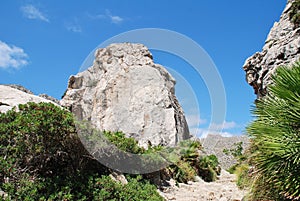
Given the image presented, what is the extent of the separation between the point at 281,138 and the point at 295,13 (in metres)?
6.36

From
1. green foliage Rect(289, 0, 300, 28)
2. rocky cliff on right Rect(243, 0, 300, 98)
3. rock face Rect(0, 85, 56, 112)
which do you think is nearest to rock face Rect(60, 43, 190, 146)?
rocky cliff on right Rect(243, 0, 300, 98)

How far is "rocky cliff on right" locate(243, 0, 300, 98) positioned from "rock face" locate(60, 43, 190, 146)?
19.4 feet

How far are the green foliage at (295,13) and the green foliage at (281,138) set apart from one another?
4.73 meters

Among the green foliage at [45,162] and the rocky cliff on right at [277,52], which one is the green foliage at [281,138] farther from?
the rocky cliff on right at [277,52]

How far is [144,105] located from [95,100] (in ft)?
13.3

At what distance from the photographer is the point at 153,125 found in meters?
14.8

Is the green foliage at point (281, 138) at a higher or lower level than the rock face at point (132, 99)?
lower

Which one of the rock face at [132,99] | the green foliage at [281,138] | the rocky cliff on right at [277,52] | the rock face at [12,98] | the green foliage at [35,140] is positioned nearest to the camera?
the green foliage at [281,138]

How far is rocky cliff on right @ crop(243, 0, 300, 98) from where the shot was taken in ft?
25.5

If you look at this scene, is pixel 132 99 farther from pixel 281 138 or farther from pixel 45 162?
pixel 281 138

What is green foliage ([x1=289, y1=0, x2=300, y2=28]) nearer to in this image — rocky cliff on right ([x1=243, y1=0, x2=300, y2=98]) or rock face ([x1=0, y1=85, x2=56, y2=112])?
rocky cliff on right ([x1=243, y1=0, x2=300, y2=98])

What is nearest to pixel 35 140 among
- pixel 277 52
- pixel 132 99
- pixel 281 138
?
pixel 281 138

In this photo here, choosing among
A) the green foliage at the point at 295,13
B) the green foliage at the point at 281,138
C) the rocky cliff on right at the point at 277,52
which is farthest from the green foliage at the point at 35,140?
the green foliage at the point at 295,13

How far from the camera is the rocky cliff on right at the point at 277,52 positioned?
7.76 meters
